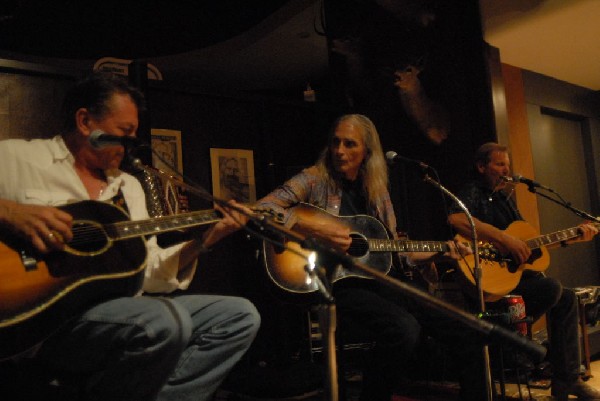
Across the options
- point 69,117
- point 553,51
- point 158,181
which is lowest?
point 158,181

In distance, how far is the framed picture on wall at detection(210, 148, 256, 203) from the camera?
4.37 meters

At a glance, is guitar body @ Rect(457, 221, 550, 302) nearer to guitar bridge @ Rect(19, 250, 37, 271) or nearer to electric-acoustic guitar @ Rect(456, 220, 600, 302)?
electric-acoustic guitar @ Rect(456, 220, 600, 302)

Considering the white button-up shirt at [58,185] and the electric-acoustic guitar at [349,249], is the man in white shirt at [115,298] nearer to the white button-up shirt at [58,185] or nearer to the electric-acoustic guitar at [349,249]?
the white button-up shirt at [58,185]

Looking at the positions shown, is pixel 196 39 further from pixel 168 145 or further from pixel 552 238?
pixel 552 238

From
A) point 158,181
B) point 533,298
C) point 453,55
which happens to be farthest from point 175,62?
point 533,298

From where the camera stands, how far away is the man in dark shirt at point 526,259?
11.6 ft

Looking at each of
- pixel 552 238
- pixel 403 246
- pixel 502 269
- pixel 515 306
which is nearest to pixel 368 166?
pixel 403 246

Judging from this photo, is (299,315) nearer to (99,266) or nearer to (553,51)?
(99,266)

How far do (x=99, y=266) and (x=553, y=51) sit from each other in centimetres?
579

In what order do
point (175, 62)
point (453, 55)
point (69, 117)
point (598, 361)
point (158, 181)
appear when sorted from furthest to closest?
point (175, 62), point (598, 361), point (453, 55), point (158, 181), point (69, 117)

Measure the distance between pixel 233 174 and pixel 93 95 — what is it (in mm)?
2141

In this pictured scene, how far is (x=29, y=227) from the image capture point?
183 cm

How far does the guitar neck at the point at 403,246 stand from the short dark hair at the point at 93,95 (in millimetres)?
1528

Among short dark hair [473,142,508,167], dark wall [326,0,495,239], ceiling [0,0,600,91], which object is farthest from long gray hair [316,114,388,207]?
ceiling [0,0,600,91]
